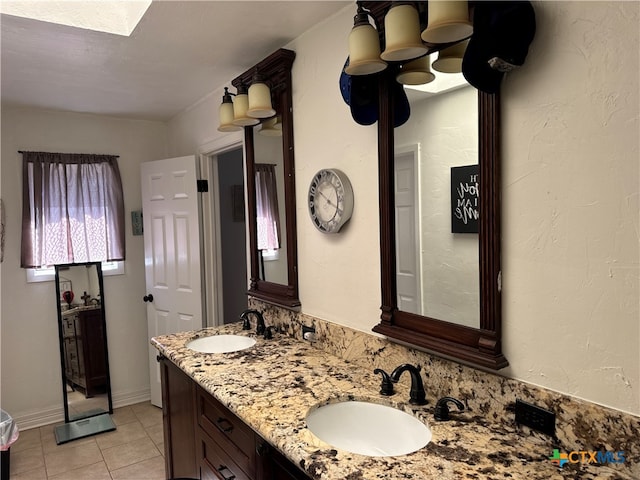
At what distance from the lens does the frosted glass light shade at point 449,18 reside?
1178 mm

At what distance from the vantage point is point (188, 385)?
2041 millimetres

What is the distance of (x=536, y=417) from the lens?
1.20 meters

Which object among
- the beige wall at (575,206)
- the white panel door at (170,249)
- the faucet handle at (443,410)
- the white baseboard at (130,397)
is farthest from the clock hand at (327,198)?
the white baseboard at (130,397)

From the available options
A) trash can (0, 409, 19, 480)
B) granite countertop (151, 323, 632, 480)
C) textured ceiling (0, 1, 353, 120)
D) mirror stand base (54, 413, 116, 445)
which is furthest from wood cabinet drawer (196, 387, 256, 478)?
mirror stand base (54, 413, 116, 445)

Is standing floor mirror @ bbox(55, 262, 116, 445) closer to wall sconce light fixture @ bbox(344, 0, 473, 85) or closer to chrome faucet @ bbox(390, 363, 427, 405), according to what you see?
chrome faucet @ bbox(390, 363, 427, 405)

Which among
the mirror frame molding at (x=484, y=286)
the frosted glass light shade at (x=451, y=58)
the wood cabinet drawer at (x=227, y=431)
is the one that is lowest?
the wood cabinet drawer at (x=227, y=431)

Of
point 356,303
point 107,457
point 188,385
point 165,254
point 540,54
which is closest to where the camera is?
point 540,54

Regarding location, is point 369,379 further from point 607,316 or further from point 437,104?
point 437,104

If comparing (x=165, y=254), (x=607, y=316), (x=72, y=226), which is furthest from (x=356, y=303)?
(x=72, y=226)

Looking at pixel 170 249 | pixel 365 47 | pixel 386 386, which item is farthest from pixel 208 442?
pixel 170 249

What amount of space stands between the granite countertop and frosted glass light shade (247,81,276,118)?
1166 millimetres

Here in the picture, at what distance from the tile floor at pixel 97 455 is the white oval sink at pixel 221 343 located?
1.05 metres

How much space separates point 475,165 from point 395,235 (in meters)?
0.42

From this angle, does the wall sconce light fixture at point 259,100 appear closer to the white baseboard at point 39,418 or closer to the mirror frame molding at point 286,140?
the mirror frame molding at point 286,140
